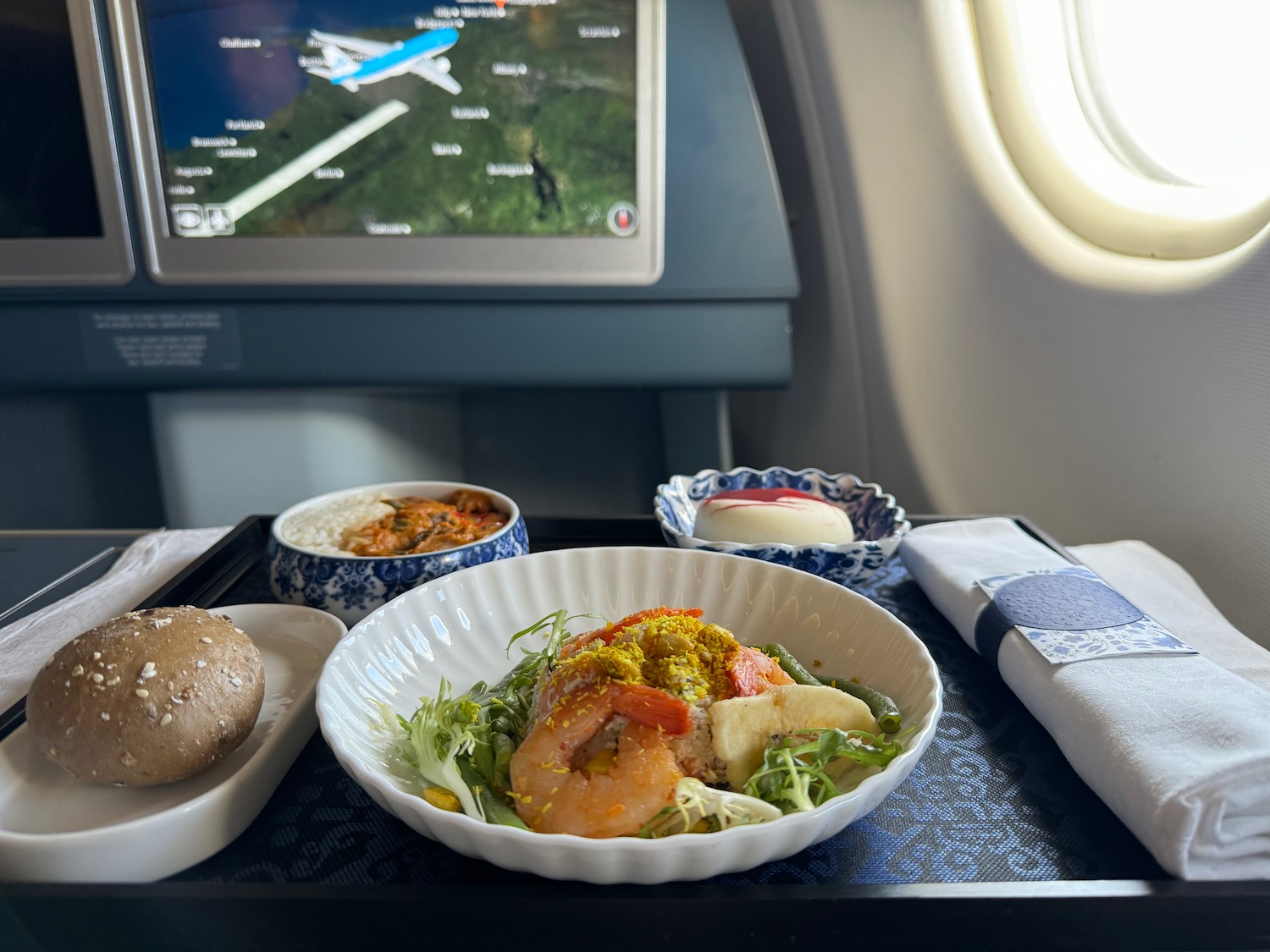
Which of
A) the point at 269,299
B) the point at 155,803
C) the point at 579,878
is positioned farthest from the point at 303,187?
the point at 579,878

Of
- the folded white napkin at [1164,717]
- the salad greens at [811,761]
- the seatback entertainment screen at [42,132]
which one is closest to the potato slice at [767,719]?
the salad greens at [811,761]

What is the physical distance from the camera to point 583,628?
559mm

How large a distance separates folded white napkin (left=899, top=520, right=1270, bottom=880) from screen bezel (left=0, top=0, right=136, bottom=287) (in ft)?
3.35

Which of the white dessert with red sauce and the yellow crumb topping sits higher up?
the yellow crumb topping

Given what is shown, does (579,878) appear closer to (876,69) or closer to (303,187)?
(303,187)

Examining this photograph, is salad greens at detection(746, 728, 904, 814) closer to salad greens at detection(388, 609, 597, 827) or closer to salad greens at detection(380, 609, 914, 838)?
salad greens at detection(380, 609, 914, 838)

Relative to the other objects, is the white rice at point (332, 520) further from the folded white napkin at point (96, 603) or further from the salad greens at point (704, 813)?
the salad greens at point (704, 813)

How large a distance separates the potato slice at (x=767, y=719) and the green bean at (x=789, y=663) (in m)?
0.07

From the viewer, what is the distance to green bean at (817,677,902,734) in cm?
41

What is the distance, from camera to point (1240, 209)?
0.70m

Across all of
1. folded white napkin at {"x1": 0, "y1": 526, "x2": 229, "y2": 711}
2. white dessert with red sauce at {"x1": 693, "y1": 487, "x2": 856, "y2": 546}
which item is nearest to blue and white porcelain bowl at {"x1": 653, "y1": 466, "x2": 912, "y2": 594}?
white dessert with red sauce at {"x1": 693, "y1": 487, "x2": 856, "y2": 546}

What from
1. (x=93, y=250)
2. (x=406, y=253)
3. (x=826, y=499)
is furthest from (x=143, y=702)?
(x=93, y=250)

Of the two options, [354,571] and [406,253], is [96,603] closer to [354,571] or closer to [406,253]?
[354,571]

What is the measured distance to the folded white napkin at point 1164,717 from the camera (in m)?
0.36
